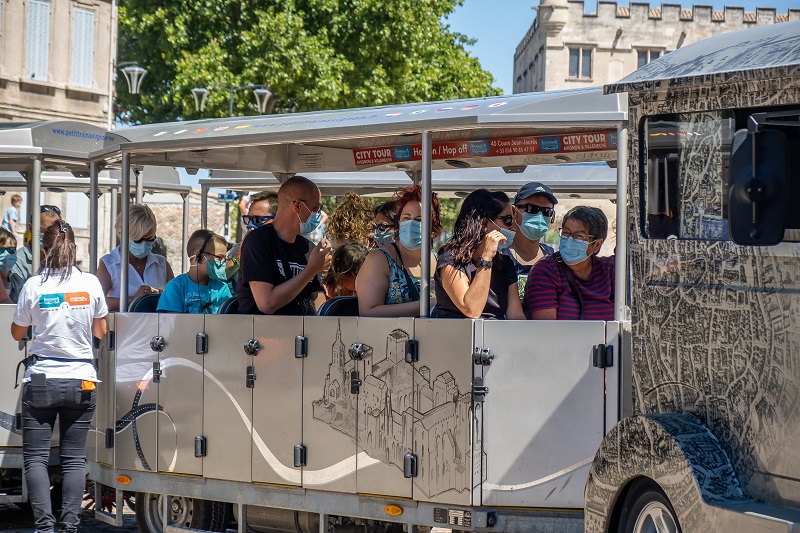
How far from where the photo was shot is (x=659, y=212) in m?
5.33

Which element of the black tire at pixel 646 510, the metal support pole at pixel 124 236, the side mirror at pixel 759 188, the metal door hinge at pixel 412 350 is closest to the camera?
the side mirror at pixel 759 188

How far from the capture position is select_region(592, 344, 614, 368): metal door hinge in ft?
20.2

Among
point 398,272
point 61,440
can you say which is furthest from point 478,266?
point 61,440

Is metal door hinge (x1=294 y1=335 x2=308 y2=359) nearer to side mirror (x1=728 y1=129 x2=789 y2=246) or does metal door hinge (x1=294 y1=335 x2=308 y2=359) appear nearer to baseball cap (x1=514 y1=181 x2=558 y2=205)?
baseball cap (x1=514 y1=181 x2=558 y2=205)

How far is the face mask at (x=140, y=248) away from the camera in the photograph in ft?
29.3

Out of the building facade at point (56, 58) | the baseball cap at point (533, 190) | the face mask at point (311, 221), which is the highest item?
the building facade at point (56, 58)

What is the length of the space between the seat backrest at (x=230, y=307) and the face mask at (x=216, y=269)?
0.62 meters

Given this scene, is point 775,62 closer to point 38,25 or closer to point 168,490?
point 168,490

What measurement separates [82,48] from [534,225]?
1221 inches

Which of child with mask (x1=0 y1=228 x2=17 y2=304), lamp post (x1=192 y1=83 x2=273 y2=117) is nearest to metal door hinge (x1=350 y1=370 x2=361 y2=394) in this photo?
child with mask (x1=0 y1=228 x2=17 y2=304)

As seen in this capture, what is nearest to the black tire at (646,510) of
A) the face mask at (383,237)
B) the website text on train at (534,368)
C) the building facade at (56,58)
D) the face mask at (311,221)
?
the website text on train at (534,368)

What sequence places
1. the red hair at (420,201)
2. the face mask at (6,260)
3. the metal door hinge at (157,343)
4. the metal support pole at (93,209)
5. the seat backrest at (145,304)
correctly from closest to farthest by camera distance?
the red hair at (420,201) < the metal door hinge at (157,343) < the seat backrest at (145,304) < the metal support pole at (93,209) < the face mask at (6,260)

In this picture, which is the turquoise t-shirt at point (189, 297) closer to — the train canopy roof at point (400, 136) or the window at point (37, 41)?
the train canopy roof at point (400, 136)

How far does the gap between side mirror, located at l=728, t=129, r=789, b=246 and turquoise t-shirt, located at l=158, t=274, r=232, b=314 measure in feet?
14.5
